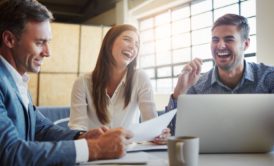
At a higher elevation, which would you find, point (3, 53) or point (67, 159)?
point (3, 53)

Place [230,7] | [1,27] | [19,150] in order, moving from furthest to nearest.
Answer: [230,7] < [1,27] < [19,150]

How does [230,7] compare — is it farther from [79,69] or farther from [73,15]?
[73,15]

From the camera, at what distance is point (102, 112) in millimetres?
1816

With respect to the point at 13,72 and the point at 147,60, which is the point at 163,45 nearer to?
the point at 147,60

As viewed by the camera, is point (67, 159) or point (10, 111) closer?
point (67, 159)

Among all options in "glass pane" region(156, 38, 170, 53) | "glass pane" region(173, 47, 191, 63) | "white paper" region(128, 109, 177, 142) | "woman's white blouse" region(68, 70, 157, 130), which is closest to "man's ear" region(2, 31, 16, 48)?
"white paper" region(128, 109, 177, 142)

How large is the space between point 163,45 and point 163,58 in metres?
0.24

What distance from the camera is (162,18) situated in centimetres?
606

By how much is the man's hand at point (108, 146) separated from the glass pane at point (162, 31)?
508cm

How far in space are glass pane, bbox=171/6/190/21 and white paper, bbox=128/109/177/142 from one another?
453 cm

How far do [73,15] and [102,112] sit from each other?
6.67 meters

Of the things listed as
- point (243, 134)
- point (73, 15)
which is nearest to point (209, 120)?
point (243, 134)

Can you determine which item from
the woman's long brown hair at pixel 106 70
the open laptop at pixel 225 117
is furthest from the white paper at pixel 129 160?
the woman's long brown hair at pixel 106 70

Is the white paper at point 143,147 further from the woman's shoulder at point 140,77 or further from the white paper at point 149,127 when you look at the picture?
the woman's shoulder at point 140,77
